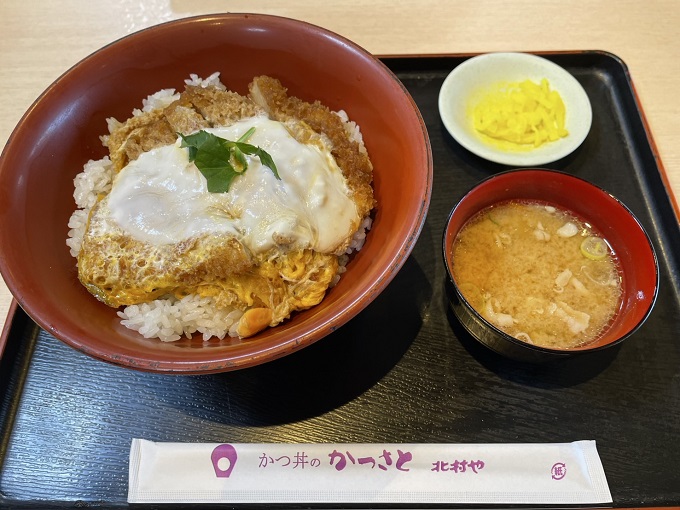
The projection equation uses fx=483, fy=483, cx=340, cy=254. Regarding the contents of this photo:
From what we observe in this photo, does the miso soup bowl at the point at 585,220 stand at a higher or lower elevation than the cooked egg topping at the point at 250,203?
lower

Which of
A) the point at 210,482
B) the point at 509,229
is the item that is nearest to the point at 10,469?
the point at 210,482

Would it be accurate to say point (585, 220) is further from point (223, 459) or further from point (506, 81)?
point (223, 459)

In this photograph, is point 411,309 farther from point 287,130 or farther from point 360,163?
point 287,130

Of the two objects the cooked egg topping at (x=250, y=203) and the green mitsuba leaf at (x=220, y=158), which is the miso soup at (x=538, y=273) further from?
the green mitsuba leaf at (x=220, y=158)

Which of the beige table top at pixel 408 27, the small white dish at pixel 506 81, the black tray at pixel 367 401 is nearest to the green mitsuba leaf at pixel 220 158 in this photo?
the black tray at pixel 367 401

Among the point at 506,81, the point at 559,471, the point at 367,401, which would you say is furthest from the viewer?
the point at 506,81

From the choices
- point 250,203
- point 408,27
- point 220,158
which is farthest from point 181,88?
point 408,27
